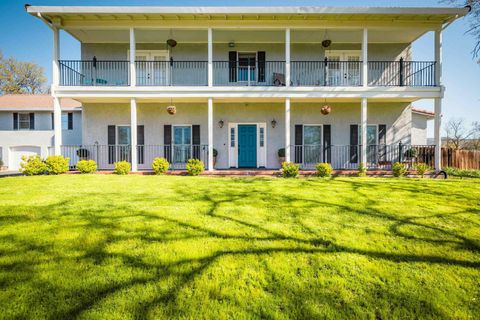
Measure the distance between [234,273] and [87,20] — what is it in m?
12.7

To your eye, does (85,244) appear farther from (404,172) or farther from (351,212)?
(404,172)

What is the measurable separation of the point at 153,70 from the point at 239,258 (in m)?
12.3

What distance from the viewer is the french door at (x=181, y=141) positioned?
13.2 meters

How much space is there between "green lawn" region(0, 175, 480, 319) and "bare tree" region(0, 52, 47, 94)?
122ft

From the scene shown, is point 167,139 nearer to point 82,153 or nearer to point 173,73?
point 173,73

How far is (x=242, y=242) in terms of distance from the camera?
3.46 metres

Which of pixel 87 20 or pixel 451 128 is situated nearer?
pixel 87 20

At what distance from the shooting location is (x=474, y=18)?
440 inches

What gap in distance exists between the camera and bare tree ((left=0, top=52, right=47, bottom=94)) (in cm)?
3177

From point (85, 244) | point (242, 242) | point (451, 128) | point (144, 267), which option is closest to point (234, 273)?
point (242, 242)

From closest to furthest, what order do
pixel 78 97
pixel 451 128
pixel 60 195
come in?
pixel 60 195, pixel 78 97, pixel 451 128

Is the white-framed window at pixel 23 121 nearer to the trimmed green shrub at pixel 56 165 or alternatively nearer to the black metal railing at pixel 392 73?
the trimmed green shrub at pixel 56 165

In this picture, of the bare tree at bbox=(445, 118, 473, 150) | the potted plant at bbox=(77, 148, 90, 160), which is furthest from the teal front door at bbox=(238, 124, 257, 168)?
the bare tree at bbox=(445, 118, 473, 150)

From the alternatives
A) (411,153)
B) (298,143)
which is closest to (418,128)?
(411,153)
